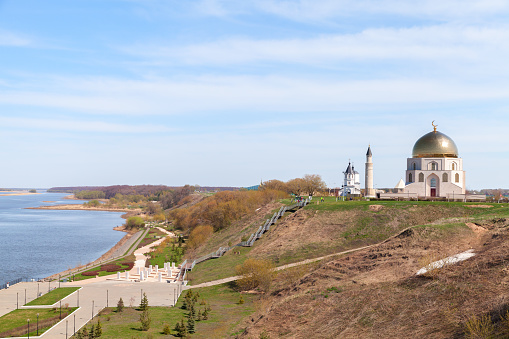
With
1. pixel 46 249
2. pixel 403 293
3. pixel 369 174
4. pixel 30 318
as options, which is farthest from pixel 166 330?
pixel 46 249

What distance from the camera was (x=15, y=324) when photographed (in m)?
30.4

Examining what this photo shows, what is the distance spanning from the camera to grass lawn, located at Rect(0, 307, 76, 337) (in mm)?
29181

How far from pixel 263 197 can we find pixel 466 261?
69498 mm

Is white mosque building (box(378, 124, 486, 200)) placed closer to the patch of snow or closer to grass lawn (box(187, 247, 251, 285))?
grass lawn (box(187, 247, 251, 285))

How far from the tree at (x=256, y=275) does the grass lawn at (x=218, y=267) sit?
461 cm

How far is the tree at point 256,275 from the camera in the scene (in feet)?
121

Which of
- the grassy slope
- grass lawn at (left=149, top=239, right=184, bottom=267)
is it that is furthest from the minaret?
the grassy slope

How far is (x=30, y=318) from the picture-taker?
31938 mm

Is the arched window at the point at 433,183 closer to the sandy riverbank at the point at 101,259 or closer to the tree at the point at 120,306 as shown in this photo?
the tree at the point at 120,306

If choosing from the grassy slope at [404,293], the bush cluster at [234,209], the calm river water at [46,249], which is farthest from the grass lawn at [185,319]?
the bush cluster at [234,209]

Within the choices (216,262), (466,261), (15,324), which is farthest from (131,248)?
(466,261)

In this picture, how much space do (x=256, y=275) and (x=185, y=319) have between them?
29.9 ft

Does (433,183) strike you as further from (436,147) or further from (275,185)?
(275,185)

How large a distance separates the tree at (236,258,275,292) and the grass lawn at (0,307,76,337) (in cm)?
1381
